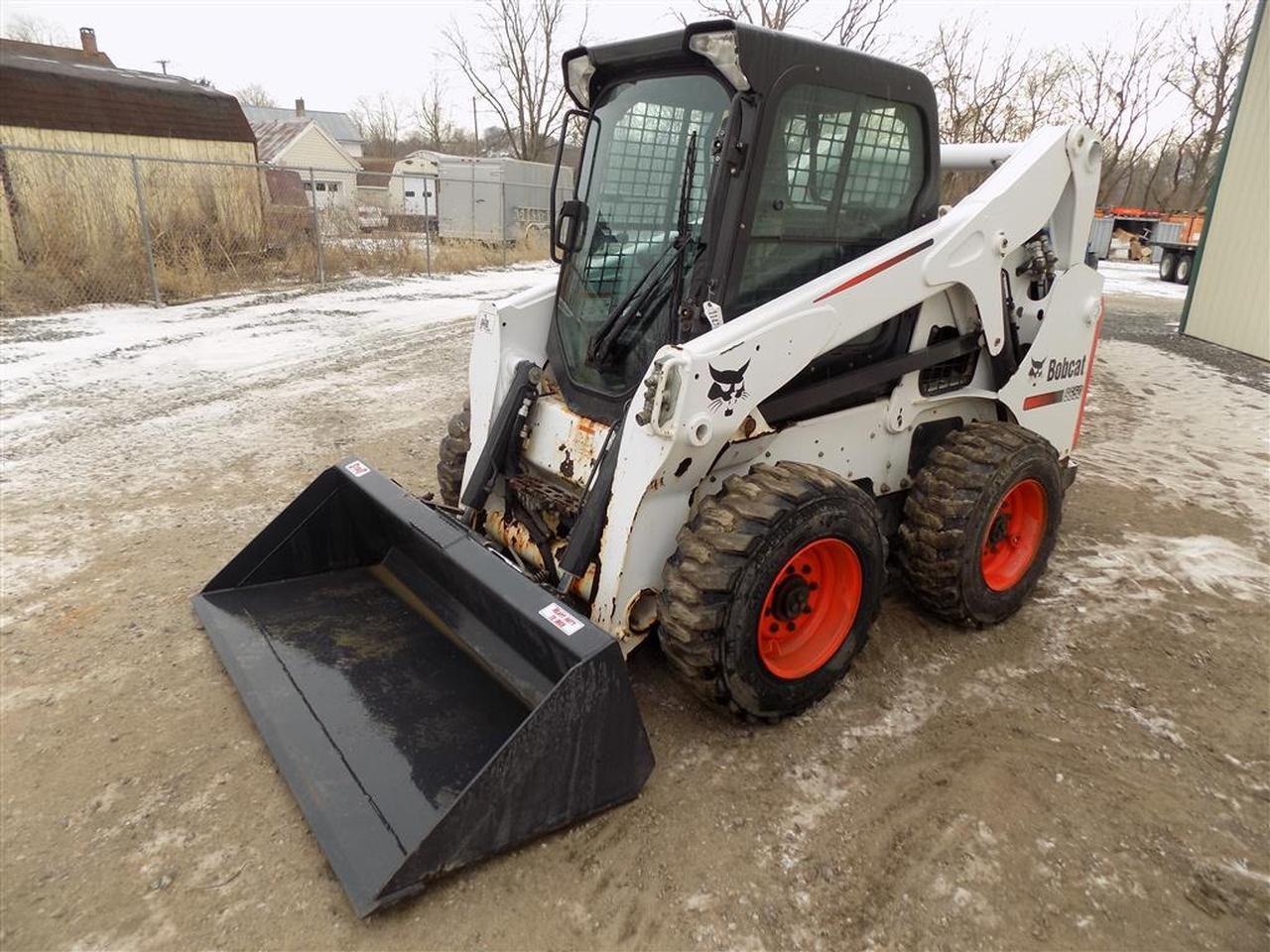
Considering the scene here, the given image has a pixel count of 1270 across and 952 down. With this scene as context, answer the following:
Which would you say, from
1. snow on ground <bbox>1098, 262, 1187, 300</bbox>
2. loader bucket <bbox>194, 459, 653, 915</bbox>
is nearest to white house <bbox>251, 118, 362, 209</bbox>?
snow on ground <bbox>1098, 262, 1187, 300</bbox>

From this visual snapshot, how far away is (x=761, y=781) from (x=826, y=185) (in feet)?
7.37

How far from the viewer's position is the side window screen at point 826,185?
2.96m

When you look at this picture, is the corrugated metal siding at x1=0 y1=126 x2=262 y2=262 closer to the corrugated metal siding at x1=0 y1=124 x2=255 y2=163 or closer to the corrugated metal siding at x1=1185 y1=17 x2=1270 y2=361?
the corrugated metal siding at x1=0 y1=124 x2=255 y2=163

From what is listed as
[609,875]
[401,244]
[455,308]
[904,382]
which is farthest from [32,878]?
[401,244]

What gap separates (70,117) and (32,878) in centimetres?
1987

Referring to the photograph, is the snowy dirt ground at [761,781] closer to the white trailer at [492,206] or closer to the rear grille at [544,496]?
the rear grille at [544,496]

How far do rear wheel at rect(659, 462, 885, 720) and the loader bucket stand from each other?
→ 36 cm

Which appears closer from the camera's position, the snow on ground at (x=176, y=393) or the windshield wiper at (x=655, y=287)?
the windshield wiper at (x=655, y=287)

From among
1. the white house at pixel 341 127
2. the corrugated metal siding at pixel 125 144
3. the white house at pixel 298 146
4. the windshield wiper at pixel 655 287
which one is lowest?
the windshield wiper at pixel 655 287

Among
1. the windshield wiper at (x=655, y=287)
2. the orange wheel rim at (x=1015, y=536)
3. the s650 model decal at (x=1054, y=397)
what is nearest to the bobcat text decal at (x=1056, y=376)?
the s650 model decal at (x=1054, y=397)

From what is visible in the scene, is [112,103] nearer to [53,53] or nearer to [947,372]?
[53,53]

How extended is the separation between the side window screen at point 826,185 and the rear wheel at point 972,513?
1.02 meters

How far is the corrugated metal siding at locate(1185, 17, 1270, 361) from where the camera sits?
32.0 feet

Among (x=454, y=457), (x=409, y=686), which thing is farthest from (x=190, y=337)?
(x=409, y=686)
